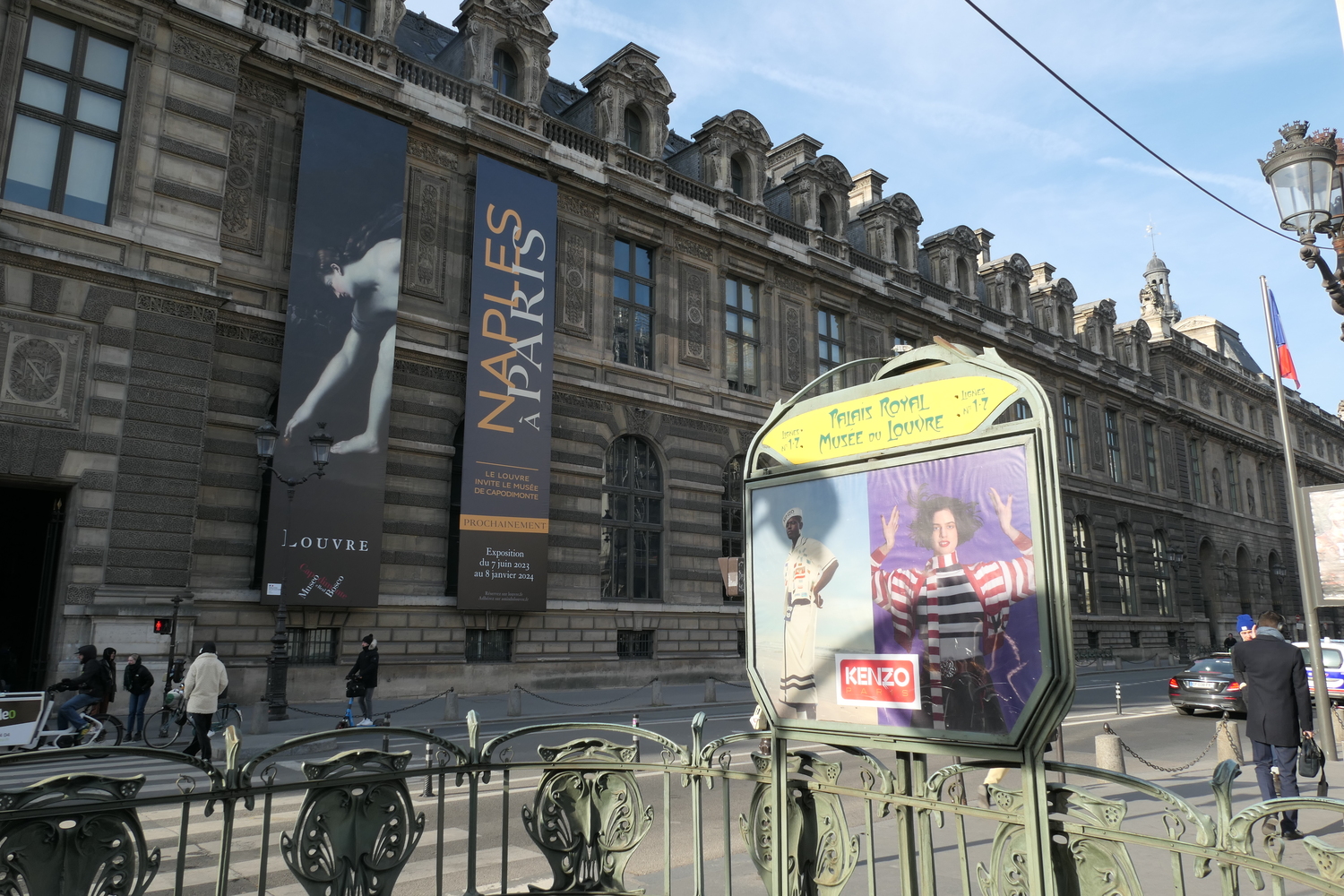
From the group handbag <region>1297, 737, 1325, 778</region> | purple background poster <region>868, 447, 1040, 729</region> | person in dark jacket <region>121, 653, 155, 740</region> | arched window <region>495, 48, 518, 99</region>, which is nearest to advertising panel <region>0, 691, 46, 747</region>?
person in dark jacket <region>121, 653, 155, 740</region>

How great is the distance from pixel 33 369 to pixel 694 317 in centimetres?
1759

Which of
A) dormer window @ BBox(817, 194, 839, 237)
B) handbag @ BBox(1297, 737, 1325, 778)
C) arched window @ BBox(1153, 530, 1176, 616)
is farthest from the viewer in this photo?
→ arched window @ BBox(1153, 530, 1176, 616)

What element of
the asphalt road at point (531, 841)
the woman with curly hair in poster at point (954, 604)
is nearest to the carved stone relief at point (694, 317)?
the asphalt road at point (531, 841)

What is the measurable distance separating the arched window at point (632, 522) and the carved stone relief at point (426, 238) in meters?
6.78

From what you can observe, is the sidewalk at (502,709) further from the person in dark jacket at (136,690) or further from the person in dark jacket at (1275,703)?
the person in dark jacket at (1275,703)

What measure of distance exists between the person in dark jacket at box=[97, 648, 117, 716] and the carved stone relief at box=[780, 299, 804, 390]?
21.2 meters

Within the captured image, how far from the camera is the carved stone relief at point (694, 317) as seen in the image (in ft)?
91.0

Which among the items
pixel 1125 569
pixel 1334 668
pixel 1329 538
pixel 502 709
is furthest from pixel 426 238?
pixel 1125 569

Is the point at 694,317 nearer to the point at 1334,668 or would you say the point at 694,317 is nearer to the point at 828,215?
Answer: the point at 828,215

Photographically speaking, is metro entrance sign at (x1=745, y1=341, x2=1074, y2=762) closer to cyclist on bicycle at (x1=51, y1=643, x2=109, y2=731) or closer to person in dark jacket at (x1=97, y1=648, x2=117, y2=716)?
cyclist on bicycle at (x1=51, y1=643, x2=109, y2=731)

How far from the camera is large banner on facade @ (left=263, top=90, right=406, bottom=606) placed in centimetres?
1862

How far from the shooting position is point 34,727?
42.7 feet

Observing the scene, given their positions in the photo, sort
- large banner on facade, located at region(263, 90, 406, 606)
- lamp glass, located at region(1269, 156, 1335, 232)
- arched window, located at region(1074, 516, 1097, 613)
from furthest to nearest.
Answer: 1. arched window, located at region(1074, 516, 1097, 613)
2. large banner on facade, located at region(263, 90, 406, 606)
3. lamp glass, located at region(1269, 156, 1335, 232)

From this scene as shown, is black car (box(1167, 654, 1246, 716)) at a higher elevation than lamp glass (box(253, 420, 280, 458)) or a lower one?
lower
